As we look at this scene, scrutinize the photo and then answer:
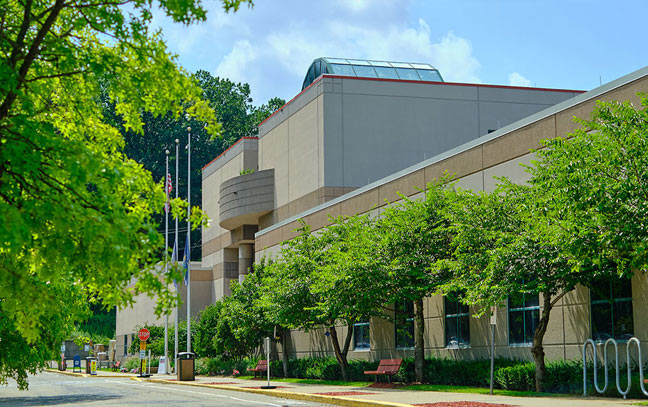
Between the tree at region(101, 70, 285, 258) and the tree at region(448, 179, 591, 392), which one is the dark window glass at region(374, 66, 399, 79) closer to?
the tree at region(448, 179, 591, 392)

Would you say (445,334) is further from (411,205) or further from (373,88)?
(373,88)

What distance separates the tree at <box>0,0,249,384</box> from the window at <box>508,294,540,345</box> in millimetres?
16763

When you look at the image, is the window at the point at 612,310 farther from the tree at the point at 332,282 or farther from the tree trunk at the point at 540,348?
the tree at the point at 332,282

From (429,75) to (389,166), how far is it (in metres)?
10.6

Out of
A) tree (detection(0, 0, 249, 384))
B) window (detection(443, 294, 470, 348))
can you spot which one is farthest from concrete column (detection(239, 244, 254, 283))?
tree (detection(0, 0, 249, 384))

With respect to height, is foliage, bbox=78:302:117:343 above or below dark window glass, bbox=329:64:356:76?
below

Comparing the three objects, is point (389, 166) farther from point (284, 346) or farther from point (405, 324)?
point (405, 324)

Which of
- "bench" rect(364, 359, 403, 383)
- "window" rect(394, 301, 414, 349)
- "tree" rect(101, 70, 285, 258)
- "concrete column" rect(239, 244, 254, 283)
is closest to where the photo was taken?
"bench" rect(364, 359, 403, 383)

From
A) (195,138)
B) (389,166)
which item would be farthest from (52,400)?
(195,138)

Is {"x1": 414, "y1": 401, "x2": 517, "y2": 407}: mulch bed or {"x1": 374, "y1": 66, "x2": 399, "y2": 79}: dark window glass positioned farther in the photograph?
{"x1": 374, "y1": 66, "x2": 399, "y2": 79}: dark window glass

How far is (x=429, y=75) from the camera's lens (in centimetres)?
5534

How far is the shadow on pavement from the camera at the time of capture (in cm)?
2564

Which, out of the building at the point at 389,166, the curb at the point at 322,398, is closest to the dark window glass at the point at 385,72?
the building at the point at 389,166

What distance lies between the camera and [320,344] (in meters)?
42.1
